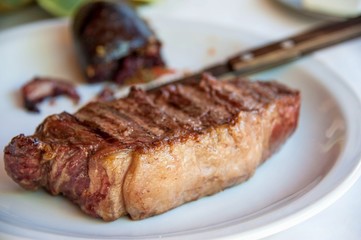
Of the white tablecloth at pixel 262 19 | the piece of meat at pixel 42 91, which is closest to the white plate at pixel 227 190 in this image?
the piece of meat at pixel 42 91

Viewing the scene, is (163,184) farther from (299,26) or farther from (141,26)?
(299,26)

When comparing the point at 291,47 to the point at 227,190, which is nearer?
the point at 227,190

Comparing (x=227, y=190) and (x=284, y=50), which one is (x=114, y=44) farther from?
(x=227, y=190)

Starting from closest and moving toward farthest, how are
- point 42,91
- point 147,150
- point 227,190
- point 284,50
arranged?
point 147,150, point 227,190, point 42,91, point 284,50

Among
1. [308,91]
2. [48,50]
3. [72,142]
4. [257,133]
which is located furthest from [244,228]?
[48,50]

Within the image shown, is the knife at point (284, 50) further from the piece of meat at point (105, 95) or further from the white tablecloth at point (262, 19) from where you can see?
the piece of meat at point (105, 95)

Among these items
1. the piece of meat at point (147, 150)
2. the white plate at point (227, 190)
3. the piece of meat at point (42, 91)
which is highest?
the piece of meat at point (147, 150)

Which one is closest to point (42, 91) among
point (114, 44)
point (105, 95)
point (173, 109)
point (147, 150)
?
point (105, 95)
